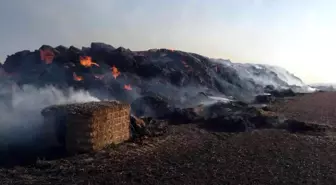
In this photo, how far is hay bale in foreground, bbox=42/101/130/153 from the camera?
46.3 ft

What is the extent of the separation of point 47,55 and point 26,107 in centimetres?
1338

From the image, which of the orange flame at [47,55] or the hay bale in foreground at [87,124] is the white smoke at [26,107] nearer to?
the hay bale in foreground at [87,124]

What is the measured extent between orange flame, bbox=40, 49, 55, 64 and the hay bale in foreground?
20562 mm

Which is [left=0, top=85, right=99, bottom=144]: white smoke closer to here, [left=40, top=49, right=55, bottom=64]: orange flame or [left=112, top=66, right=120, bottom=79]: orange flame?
[left=112, top=66, right=120, bottom=79]: orange flame

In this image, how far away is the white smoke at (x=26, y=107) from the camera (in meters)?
17.7

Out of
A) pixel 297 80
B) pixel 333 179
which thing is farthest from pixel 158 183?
pixel 297 80

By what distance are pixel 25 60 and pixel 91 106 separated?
24.3m

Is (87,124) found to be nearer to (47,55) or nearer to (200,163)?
(200,163)

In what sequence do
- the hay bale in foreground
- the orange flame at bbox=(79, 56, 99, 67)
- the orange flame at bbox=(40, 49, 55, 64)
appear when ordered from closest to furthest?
the hay bale in foreground, the orange flame at bbox=(79, 56, 99, 67), the orange flame at bbox=(40, 49, 55, 64)

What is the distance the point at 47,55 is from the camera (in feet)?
117

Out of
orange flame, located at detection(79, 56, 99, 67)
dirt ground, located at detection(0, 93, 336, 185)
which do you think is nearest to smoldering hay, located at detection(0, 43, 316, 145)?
orange flame, located at detection(79, 56, 99, 67)

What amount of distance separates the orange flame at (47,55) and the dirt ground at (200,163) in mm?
21230

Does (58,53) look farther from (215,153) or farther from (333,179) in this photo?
(333,179)

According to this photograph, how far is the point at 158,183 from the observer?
10.9m
